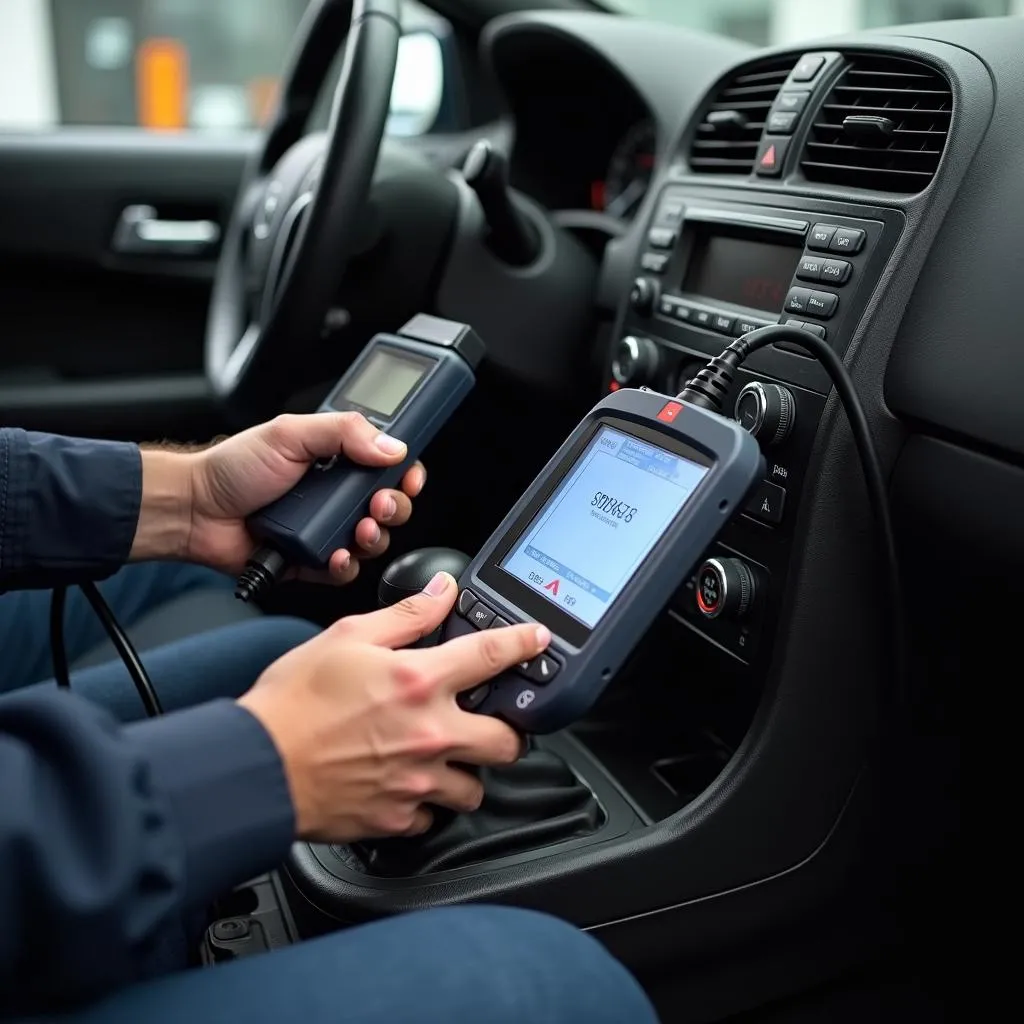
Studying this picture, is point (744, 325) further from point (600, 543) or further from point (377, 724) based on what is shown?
point (377, 724)

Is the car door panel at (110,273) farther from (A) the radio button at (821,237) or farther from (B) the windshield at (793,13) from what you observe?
(A) the radio button at (821,237)

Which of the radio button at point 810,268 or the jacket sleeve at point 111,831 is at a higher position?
the radio button at point 810,268

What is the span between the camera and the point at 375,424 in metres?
0.96

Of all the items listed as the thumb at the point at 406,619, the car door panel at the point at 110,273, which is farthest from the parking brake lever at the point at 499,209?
the car door panel at the point at 110,273

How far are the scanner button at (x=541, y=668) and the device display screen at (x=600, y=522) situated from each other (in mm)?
33

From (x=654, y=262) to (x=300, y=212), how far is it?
386 millimetres

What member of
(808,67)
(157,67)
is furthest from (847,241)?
(157,67)

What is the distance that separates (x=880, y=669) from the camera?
34.8 inches

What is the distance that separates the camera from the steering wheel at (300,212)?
1.09 meters

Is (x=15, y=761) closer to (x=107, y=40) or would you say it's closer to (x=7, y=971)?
(x=7, y=971)

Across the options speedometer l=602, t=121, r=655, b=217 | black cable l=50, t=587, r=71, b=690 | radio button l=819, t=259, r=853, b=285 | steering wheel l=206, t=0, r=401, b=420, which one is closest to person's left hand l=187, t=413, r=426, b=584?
black cable l=50, t=587, r=71, b=690

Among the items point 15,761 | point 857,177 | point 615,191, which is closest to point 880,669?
point 857,177

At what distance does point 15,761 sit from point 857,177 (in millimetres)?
712

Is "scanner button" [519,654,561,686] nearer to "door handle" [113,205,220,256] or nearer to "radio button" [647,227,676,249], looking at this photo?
"radio button" [647,227,676,249]
